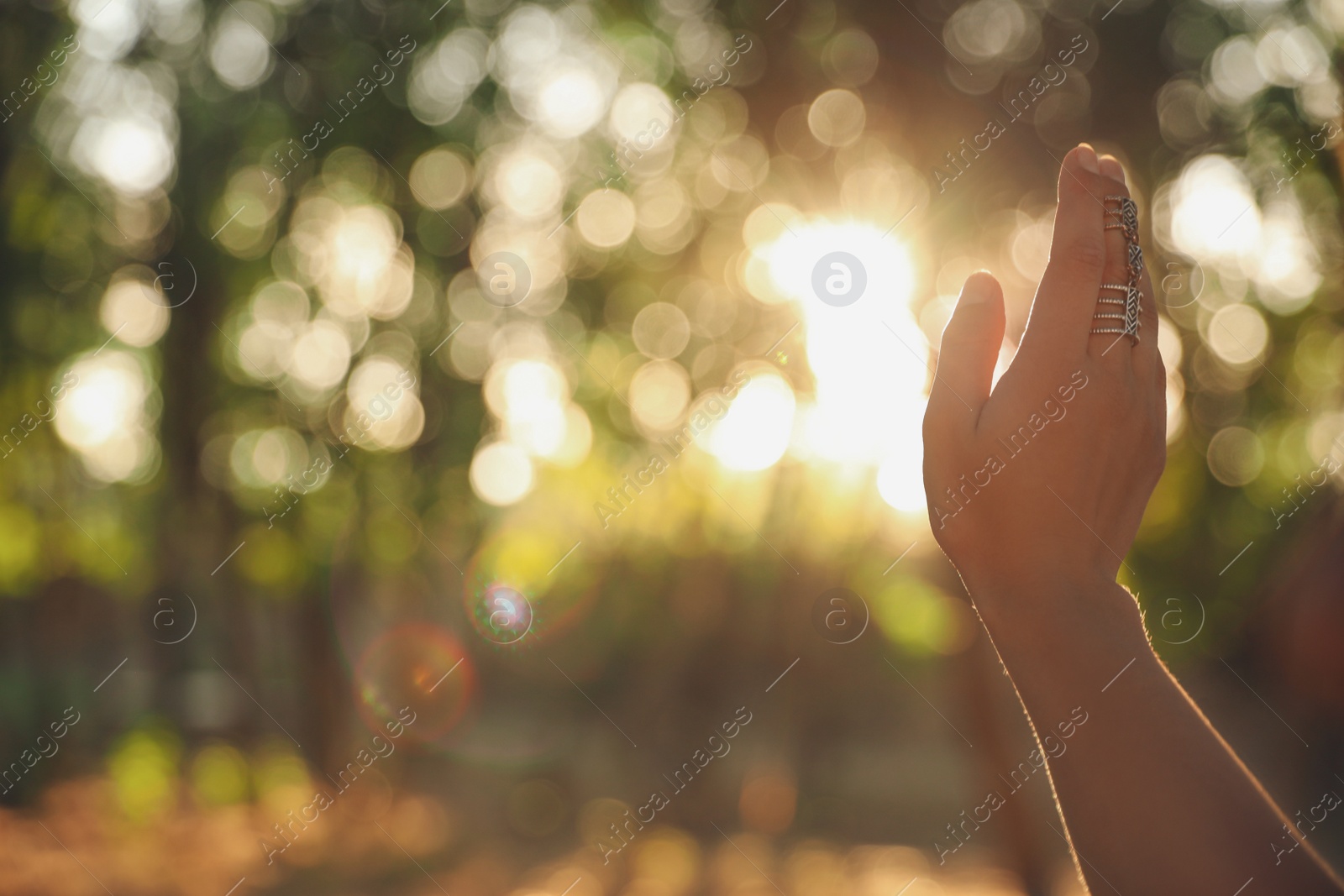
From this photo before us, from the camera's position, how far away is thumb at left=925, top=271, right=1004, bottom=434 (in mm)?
1422

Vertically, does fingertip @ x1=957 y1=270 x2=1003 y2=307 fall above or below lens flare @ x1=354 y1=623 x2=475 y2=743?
above

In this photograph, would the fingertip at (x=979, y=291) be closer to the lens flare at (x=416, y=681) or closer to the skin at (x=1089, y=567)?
the skin at (x=1089, y=567)

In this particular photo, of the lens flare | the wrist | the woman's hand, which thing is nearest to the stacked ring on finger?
the woman's hand

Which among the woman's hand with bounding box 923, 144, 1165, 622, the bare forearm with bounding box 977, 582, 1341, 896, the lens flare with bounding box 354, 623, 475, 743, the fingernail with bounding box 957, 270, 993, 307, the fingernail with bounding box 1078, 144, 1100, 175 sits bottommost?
the lens flare with bounding box 354, 623, 475, 743

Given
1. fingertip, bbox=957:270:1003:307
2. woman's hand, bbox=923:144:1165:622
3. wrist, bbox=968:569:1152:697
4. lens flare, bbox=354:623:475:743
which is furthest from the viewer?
lens flare, bbox=354:623:475:743

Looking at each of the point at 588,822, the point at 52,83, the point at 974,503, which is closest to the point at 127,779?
the point at 588,822

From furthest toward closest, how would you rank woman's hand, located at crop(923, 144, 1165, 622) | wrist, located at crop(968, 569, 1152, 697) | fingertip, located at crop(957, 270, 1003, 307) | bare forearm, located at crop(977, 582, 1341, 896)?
fingertip, located at crop(957, 270, 1003, 307), woman's hand, located at crop(923, 144, 1165, 622), wrist, located at crop(968, 569, 1152, 697), bare forearm, located at crop(977, 582, 1341, 896)

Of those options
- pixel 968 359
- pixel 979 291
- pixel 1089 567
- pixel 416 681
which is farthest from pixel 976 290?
pixel 416 681

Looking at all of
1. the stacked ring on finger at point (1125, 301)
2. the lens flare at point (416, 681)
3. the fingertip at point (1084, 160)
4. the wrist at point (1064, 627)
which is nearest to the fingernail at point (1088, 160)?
the fingertip at point (1084, 160)

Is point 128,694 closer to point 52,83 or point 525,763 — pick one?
point 525,763

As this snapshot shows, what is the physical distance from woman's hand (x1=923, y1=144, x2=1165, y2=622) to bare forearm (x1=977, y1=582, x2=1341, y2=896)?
0.24 ft

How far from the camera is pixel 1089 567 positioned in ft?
4.36

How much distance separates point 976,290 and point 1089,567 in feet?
1.68

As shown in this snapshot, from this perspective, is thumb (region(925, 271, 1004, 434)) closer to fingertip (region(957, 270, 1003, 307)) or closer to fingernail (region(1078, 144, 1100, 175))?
fingertip (region(957, 270, 1003, 307))
